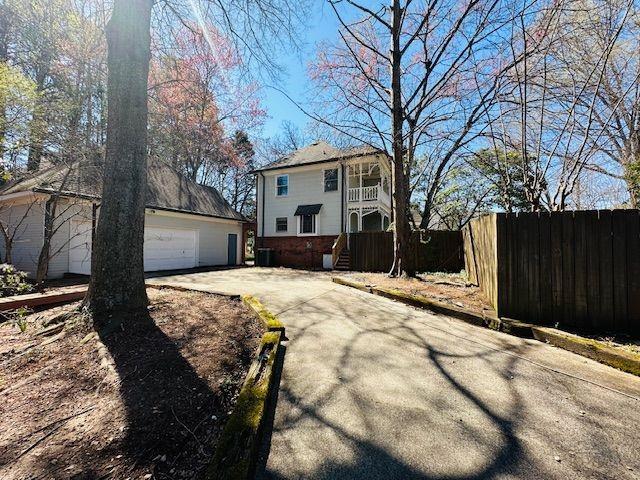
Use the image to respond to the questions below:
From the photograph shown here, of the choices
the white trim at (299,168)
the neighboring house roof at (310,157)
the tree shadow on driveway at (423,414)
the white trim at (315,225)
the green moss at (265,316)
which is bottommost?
the tree shadow on driveway at (423,414)

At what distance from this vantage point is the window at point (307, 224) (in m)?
16.9

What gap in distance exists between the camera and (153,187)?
1358 centimetres

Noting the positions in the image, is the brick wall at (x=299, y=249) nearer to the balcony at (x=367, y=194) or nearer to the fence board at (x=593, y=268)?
the balcony at (x=367, y=194)

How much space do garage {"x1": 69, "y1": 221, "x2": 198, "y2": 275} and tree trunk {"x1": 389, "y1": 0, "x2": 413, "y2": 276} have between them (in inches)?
407

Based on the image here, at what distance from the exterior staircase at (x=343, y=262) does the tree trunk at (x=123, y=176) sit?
11.0 m

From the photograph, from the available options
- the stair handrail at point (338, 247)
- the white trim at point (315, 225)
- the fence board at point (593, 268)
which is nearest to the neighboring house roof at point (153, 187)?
the white trim at point (315, 225)

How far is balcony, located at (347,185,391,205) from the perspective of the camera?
53.5 ft

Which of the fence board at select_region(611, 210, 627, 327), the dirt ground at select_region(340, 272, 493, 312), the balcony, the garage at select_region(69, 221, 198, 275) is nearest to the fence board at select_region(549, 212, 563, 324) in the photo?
the fence board at select_region(611, 210, 627, 327)

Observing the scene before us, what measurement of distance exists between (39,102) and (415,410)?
39.0ft

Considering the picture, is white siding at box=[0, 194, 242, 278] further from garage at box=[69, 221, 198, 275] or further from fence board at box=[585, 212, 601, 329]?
fence board at box=[585, 212, 601, 329]

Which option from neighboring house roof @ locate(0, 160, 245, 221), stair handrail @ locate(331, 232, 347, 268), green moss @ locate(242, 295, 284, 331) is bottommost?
green moss @ locate(242, 295, 284, 331)

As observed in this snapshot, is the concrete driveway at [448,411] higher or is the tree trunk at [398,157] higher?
the tree trunk at [398,157]

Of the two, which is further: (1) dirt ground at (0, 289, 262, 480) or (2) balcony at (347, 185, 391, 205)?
→ (2) balcony at (347, 185, 391, 205)

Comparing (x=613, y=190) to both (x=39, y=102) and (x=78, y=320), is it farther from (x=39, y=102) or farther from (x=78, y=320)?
(x=39, y=102)
